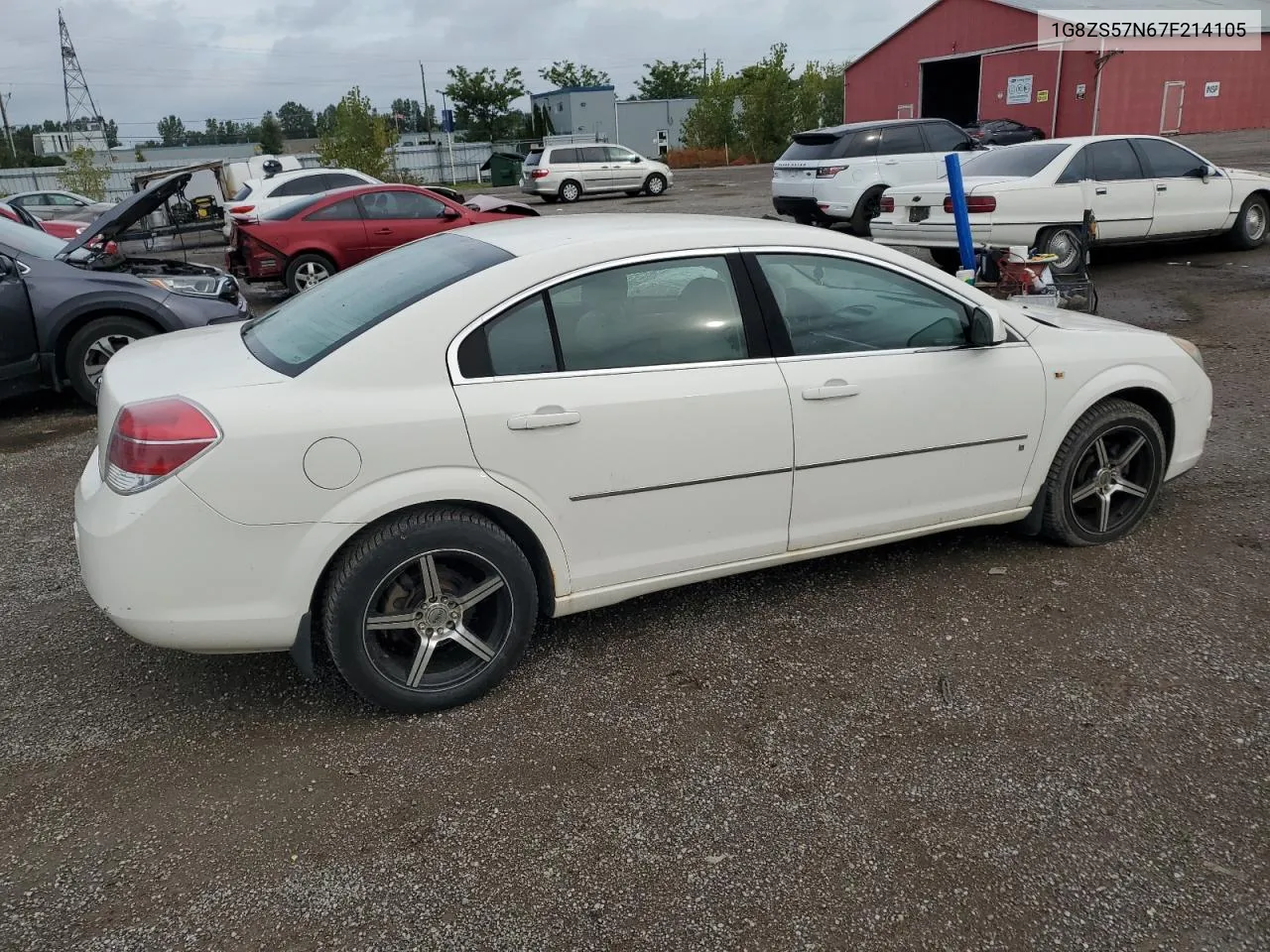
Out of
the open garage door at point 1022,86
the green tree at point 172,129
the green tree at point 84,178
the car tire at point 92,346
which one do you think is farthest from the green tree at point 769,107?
the green tree at point 172,129

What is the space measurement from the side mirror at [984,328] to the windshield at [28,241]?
6894 mm

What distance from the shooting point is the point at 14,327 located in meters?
6.95

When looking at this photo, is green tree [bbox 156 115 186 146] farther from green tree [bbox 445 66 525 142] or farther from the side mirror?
the side mirror

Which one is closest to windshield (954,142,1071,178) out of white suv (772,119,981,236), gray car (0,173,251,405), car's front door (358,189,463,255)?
white suv (772,119,981,236)

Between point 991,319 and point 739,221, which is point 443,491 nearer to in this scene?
point 739,221

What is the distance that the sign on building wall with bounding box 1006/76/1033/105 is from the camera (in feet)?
111

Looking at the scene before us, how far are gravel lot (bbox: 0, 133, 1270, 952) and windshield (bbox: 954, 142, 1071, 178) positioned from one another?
7438mm

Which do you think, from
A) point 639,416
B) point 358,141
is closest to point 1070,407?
point 639,416

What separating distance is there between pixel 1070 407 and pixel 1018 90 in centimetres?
3484

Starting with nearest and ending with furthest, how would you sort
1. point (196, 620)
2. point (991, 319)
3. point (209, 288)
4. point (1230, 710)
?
point (196, 620), point (1230, 710), point (991, 319), point (209, 288)

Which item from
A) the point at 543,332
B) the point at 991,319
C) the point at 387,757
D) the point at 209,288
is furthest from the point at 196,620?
the point at 209,288

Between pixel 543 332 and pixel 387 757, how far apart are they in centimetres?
147

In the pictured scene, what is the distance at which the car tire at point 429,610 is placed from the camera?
3.06 metres

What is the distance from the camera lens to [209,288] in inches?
317
